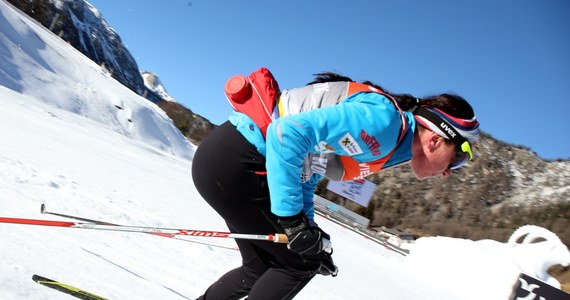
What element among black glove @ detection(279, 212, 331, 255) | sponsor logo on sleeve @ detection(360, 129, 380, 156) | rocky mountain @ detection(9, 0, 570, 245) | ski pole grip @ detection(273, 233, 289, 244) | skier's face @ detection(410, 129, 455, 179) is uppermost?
rocky mountain @ detection(9, 0, 570, 245)

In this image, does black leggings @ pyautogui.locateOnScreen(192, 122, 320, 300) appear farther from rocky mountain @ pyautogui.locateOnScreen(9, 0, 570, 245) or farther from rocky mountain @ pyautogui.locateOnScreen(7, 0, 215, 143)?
rocky mountain @ pyautogui.locateOnScreen(9, 0, 570, 245)

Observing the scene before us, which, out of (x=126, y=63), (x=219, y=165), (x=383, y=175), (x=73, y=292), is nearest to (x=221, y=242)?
(x=73, y=292)

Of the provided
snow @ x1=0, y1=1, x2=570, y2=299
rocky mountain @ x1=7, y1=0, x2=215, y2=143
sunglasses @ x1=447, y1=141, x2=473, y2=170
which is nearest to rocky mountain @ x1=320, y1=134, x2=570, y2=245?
rocky mountain @ x1=7, y1=0, x2=215, y2=143

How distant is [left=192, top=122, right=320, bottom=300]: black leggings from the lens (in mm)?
1701

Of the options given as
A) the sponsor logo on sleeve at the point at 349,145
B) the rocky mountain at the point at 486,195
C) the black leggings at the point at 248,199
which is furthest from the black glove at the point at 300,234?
the rocky mountain at the point at 486,195

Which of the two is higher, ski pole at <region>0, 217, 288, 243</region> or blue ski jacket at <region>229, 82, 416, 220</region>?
blue ski jacket at <region>229, 82, 416, 220</region>

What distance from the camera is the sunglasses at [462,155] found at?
1720mm

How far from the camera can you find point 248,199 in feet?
5.64

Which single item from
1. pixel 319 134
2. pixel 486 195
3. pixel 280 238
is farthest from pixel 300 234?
pixel 486 195

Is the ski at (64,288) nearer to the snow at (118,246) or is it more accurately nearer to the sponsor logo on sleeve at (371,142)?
the snow at (118,246)

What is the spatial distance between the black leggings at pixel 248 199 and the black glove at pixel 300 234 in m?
0.13

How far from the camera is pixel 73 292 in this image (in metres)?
1.88

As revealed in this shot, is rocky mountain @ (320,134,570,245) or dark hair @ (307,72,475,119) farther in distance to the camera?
rocky mountain @ (320,134,570,245)

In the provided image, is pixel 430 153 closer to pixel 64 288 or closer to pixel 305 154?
pixel 305 154
